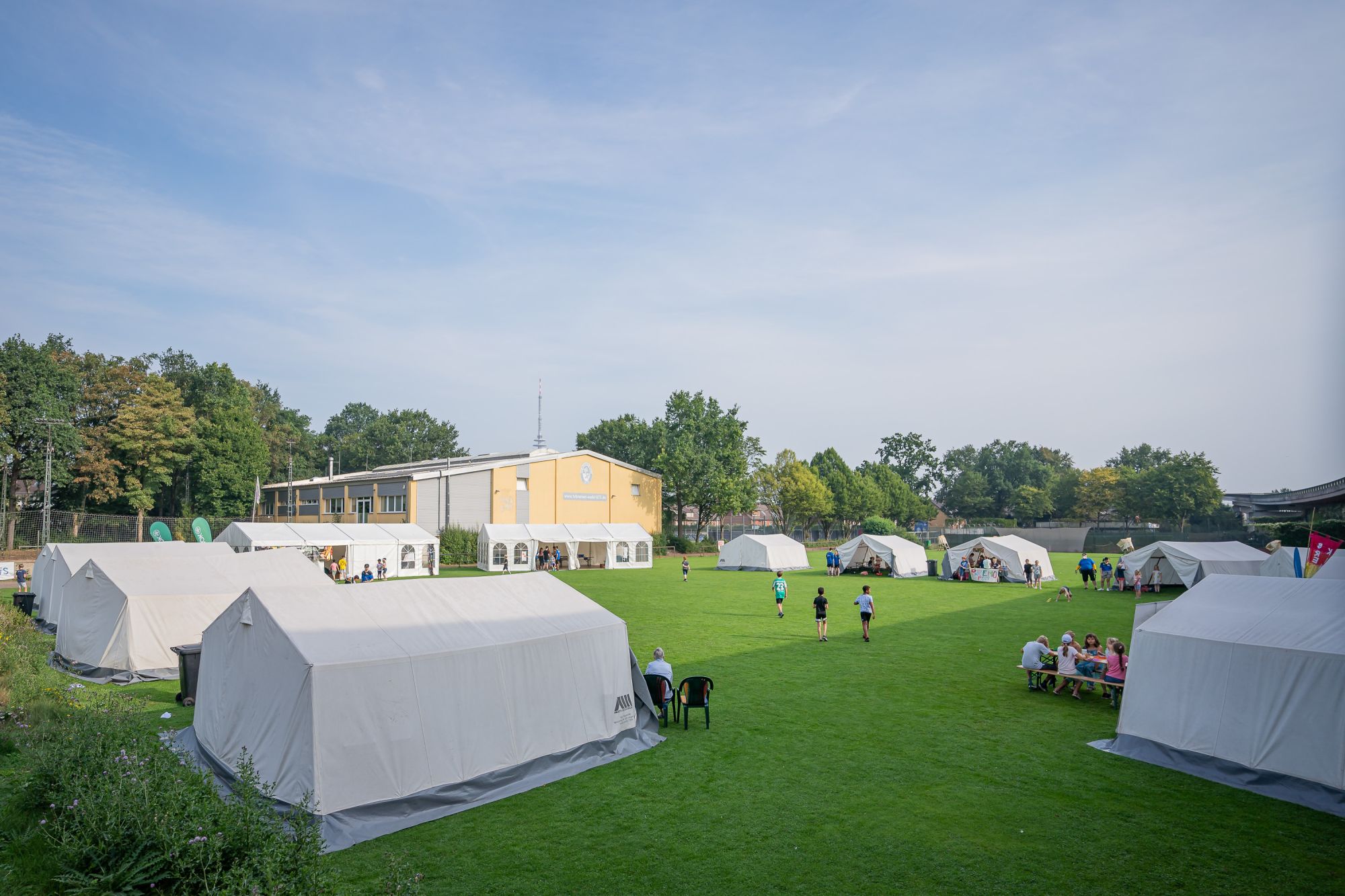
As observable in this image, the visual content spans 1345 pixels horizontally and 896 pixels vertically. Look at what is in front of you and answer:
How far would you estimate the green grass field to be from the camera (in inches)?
283

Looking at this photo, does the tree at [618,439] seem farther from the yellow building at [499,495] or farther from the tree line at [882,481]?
the yellow building at [499,495]

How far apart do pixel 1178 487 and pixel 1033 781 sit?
82.2 meters

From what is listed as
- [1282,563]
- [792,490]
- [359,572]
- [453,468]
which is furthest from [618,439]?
[1282,563]

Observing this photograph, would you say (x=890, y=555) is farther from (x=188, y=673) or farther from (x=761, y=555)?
(x=188, y=673)

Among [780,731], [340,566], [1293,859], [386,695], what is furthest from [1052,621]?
[340,566]

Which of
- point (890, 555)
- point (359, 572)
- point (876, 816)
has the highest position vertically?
point (890, 555)

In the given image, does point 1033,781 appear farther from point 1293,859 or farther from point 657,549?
point 657,549

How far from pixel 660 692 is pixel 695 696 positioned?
0.54 metres

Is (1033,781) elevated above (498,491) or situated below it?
below

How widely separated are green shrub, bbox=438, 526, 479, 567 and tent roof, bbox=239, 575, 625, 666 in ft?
119

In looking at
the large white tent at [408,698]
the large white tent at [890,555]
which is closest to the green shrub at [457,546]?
the large white tent at [890,555]

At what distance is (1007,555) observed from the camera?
38.0 meters

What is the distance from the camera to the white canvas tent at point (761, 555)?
148 feet

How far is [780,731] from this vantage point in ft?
38.8
